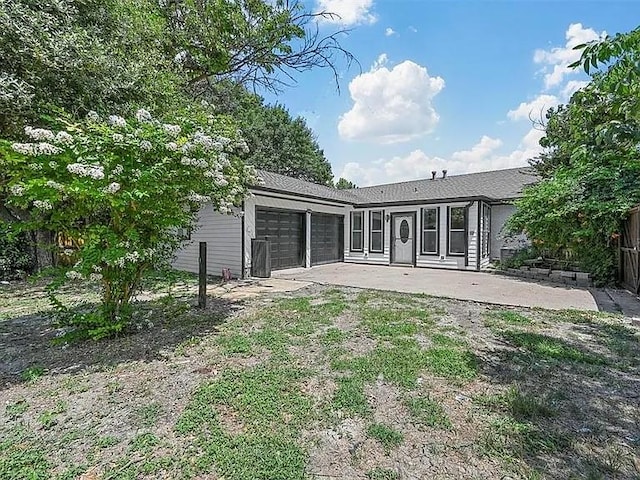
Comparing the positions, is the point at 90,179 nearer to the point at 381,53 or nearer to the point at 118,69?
the point at 118,69

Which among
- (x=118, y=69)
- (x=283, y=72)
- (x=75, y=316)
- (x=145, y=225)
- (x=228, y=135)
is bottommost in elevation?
(x=75, y=316)

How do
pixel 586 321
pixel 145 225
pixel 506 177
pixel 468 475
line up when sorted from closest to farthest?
pixel 468 475 → pixel 145 225 → pixel 586 321 → pixel 506 177

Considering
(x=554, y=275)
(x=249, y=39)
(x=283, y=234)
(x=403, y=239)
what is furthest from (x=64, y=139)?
(x=403, y=239)

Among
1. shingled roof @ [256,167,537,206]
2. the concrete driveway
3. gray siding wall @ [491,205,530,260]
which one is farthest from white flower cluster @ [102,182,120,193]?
gray siding wall @ [491,205,530,260]

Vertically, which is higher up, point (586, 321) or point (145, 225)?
point (145, 225)

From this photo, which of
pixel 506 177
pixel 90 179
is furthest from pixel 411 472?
pixel 506 177

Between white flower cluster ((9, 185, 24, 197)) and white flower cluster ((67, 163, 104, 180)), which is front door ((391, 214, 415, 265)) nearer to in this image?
white flower cluster ((67, 163, 104, 180))

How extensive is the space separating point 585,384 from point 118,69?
6.45m

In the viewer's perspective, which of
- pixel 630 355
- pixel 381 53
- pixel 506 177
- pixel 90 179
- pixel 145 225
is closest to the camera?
pixel 90 179

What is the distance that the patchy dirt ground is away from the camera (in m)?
2.12

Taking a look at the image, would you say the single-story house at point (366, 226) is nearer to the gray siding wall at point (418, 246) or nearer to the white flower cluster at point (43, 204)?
the gray siding wall at point (418, 246)

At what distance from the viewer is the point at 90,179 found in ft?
11.5

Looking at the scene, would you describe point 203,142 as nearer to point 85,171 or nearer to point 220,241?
point 85,171

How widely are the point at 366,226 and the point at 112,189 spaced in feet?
39.1
